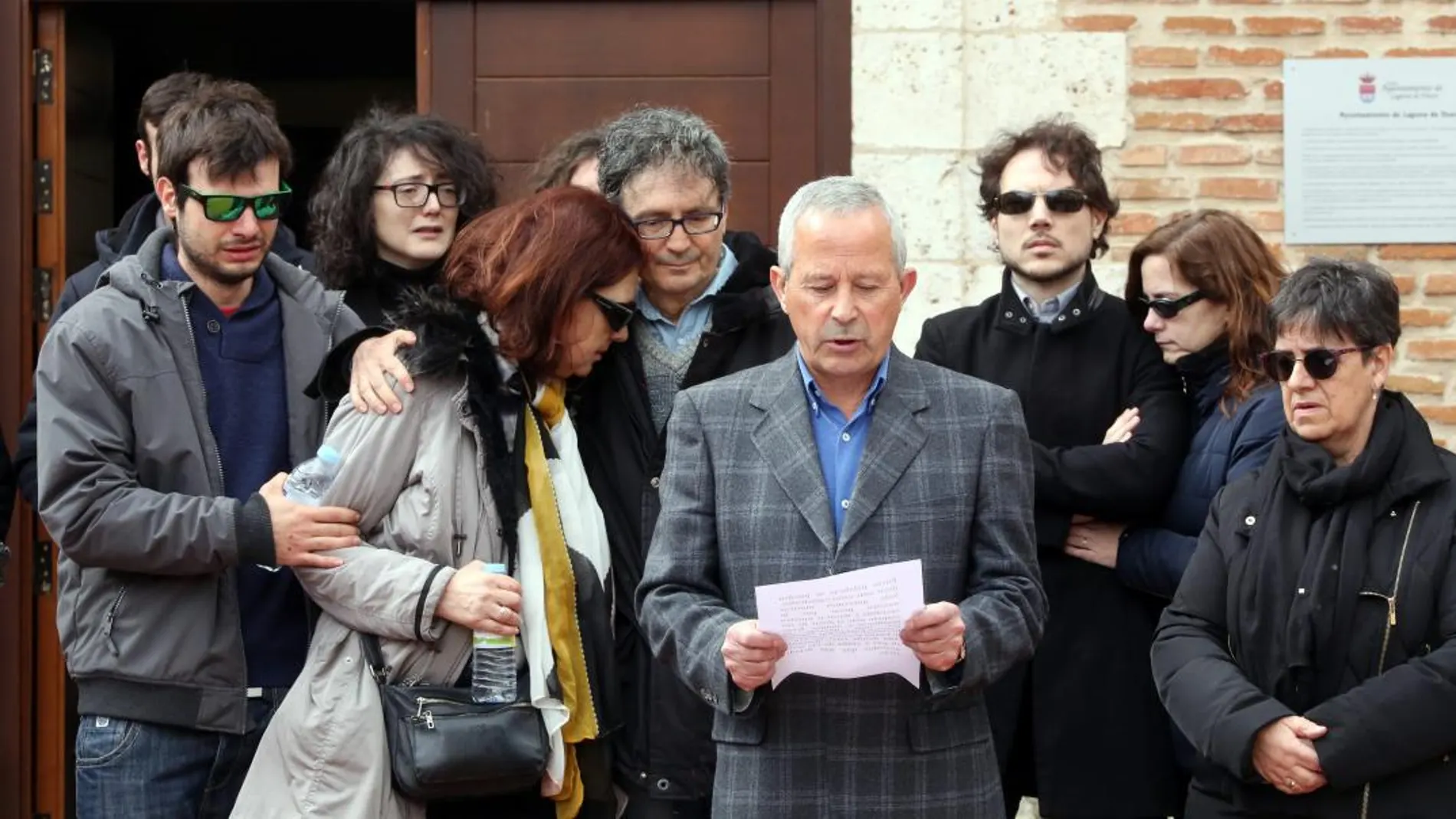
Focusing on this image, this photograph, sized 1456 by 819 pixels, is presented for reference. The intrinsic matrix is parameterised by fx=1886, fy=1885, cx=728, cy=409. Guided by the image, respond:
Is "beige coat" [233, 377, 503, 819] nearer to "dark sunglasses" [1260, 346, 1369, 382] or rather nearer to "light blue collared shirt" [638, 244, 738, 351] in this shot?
"light blue collared shirt" [638, 244, 738, 351]

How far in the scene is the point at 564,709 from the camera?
150 inches

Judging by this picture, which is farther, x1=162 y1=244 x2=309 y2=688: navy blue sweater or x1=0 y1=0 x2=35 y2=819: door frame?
x1=0 y1=0 x2=35 y2=819: door frame

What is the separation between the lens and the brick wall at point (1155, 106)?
6129 millimetres

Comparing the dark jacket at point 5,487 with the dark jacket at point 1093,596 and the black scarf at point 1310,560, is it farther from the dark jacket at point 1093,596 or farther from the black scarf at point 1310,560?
the black scarf at point 1310,560

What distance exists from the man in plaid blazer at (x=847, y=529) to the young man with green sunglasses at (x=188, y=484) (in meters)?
0.83

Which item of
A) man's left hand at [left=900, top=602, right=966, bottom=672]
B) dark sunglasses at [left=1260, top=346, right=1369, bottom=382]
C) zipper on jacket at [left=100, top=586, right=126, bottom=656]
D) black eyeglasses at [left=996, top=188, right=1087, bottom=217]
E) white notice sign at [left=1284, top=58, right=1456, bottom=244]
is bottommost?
zipper on jacket at [left=100, top=586, right=126, bottom=656]

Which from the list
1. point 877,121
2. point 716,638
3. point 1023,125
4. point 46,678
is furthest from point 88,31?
point 716,638

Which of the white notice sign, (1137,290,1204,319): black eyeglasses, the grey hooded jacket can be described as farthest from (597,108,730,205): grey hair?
the white notice sign

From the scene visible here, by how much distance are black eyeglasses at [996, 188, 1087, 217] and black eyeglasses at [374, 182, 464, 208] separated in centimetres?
135

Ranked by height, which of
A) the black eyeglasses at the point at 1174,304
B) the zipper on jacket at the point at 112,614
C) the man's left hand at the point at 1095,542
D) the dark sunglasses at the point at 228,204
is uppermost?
the dark sunglasses at the point at 228,204

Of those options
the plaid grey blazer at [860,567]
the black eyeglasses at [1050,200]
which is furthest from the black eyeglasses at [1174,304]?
the plaid grey blazer at [860,567]

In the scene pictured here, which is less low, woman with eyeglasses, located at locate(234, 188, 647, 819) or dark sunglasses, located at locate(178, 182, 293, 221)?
dark sunglasses, located at locate(178, 182, 293, 221)

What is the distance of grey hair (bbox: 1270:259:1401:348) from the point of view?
12.8 ft

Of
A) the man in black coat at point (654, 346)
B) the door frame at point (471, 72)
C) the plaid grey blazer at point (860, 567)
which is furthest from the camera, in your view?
the door frame at point (471, 72)
